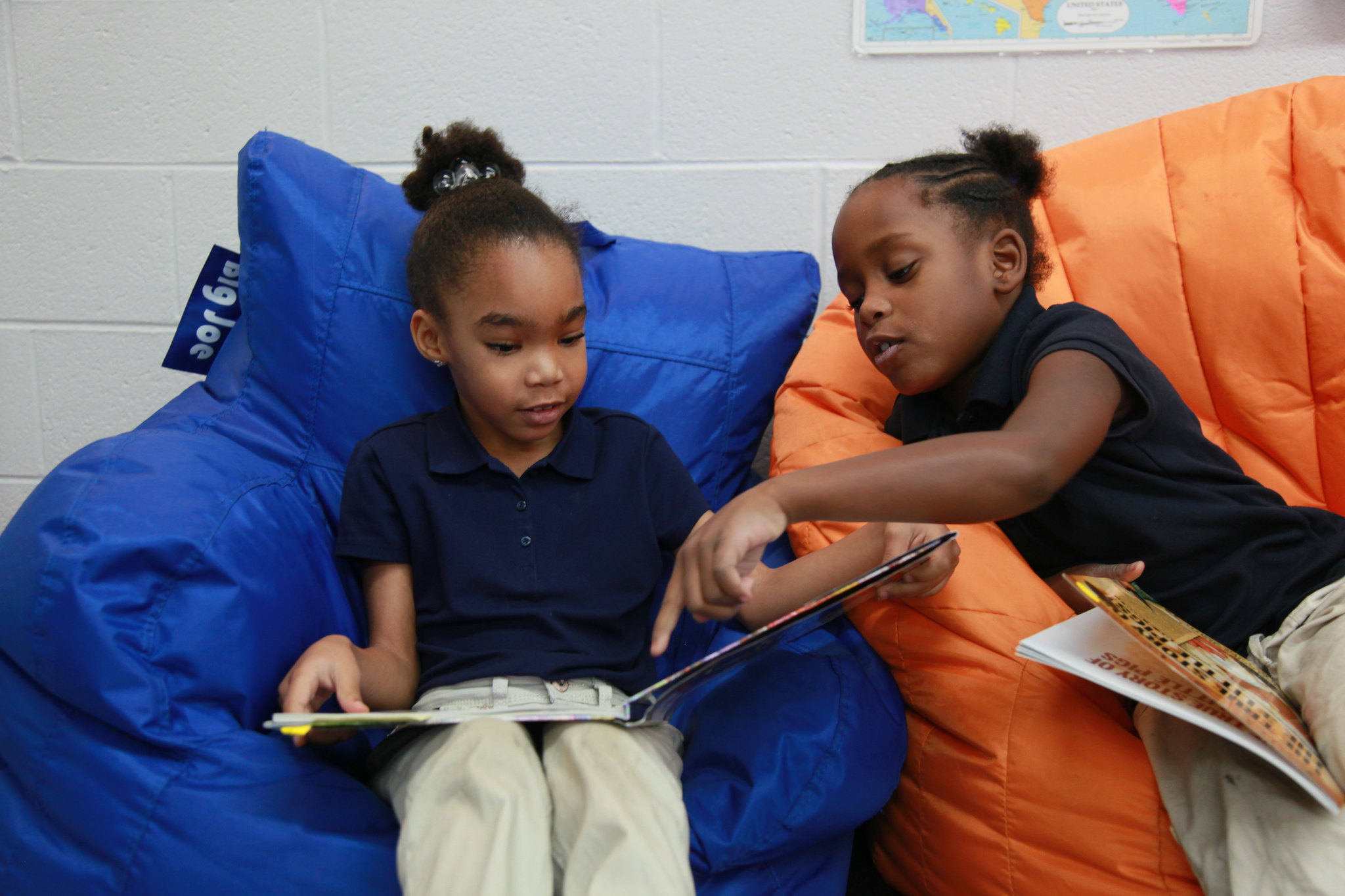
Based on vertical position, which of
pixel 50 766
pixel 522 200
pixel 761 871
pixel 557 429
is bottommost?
pixel 761 871

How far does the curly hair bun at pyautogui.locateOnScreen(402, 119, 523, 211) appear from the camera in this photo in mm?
1155

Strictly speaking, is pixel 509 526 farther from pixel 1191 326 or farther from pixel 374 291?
pixel 1191 326

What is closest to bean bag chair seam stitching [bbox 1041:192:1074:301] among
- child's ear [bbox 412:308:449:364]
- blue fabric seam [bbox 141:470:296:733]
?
child's ear [bbox 412:308:449:364]

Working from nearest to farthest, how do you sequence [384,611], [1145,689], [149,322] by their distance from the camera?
[1145,689]
[384,611]
[149,322]

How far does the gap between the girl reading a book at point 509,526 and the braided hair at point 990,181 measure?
1.20 feet

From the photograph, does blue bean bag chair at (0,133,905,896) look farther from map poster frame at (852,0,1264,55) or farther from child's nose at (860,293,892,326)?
map poster frame at (852,0,1264,55)

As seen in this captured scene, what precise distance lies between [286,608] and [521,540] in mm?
234

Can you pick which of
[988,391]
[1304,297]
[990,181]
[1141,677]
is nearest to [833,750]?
[1141,677]

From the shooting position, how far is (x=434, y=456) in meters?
1.00

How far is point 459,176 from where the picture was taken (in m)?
1.15

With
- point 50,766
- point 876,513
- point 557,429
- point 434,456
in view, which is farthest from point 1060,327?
point 50,766

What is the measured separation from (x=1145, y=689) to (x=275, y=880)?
26.3 inches

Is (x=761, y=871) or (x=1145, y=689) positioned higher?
(x=1145, y=689)

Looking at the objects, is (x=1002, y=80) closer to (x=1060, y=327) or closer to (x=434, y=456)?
(x=1060, y=327)
